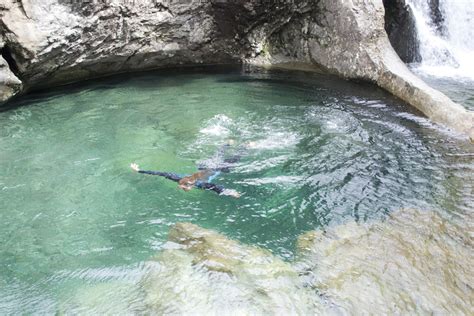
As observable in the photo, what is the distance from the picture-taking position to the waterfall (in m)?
10.6

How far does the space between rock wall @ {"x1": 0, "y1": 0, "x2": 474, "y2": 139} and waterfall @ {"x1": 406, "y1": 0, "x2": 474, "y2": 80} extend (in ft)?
6.78

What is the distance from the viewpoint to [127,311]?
361 cm

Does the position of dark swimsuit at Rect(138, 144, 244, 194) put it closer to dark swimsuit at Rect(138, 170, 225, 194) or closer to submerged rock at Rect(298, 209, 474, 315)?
dark swimsuit at Rect(138, 170, 225, 194)

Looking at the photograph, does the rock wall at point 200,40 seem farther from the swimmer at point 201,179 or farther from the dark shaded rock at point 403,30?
the swimmer at point 201,179

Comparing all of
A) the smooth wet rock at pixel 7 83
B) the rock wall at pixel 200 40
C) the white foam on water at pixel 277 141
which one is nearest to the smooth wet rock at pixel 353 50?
the rock wall at pixel 200 40

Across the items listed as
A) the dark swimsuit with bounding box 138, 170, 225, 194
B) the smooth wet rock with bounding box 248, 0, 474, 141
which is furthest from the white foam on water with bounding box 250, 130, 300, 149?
the smooth wet rock with bounding box 248, 0, 474, 141

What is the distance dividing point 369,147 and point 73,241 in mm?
4114

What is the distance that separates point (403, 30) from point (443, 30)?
3.20ft

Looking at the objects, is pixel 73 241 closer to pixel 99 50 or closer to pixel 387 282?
pixel 387 282

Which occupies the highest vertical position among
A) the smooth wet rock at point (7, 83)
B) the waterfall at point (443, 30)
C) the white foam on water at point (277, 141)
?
the waterfall at point (443, 30)

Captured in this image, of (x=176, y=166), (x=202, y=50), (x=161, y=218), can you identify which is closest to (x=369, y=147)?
(x=176, y=166)

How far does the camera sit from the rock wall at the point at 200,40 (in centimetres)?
811

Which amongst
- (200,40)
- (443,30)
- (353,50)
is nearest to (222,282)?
(353,50)

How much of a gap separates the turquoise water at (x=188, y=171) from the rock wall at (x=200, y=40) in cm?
50
